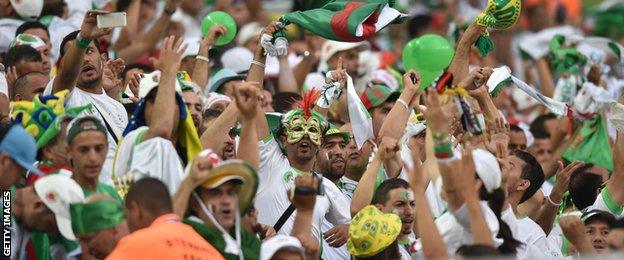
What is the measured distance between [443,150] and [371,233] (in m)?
1.40

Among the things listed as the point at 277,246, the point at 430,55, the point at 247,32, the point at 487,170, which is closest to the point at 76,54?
the point at 277,246

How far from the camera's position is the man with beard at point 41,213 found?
8.81 m

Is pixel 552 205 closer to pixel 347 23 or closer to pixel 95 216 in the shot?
pixel 347 23

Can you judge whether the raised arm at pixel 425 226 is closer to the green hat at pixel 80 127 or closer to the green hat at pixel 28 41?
the green hat at pixel 80 127

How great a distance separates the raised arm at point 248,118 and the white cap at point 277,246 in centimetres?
93

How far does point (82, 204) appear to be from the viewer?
342 inches

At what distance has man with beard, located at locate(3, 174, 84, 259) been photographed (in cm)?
881

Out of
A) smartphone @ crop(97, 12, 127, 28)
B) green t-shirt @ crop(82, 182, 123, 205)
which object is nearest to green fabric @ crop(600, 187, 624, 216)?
smartphone @ crop(97, 12, 127, 28)

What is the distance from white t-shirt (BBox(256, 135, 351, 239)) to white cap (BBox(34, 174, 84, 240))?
92.7 inches

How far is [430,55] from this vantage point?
12.4 m

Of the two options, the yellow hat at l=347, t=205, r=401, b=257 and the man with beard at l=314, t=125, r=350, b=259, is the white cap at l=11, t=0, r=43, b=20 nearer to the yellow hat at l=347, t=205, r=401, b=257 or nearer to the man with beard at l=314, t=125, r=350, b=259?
the man with beard at l=314, t=125, r=350, b=259

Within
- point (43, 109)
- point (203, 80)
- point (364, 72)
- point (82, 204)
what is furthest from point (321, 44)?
point (82, 204)

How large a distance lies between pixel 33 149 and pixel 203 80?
3546 mm

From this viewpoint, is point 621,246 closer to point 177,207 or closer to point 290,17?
point 177,207
